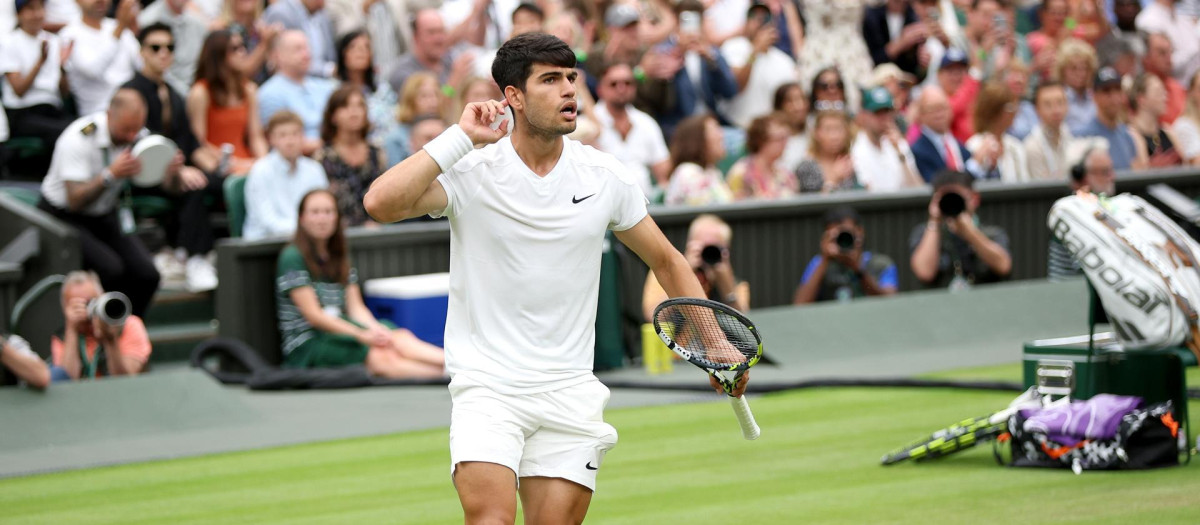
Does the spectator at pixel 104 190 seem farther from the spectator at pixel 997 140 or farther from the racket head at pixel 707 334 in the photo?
the spectator at pixel 997 140

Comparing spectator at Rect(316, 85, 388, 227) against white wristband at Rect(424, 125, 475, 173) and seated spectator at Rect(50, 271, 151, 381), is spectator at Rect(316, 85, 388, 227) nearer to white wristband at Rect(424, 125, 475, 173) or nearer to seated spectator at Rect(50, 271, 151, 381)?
seated spectator at Rect(50, 271, 151, 381)

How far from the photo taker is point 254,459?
30.7 ft

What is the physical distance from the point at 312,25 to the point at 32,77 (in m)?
2.72

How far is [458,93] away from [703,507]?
638cm

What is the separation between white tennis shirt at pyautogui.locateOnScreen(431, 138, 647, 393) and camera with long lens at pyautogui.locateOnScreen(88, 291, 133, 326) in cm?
555

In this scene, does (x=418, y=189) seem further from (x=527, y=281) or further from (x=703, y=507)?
(x=703, y=507)

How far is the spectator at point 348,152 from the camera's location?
42.1 feet

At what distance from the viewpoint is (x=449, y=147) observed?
504 centimetres

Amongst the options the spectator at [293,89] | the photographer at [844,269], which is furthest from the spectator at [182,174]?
the photographer at [844,269]

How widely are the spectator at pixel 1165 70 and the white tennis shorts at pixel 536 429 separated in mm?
15141

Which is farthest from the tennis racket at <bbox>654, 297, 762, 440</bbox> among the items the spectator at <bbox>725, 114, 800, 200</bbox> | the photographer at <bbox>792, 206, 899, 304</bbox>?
the spectator at <bbox>725, 114, 800, 200</bbox>

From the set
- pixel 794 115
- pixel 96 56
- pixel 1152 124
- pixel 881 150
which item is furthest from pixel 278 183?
pixel 1152 124

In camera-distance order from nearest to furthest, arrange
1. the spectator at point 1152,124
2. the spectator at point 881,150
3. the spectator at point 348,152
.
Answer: the spectator at point 348,152 < the spectator at point 881,150 < the spectator at point 1152,124

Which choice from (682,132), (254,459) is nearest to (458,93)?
(682,132)
